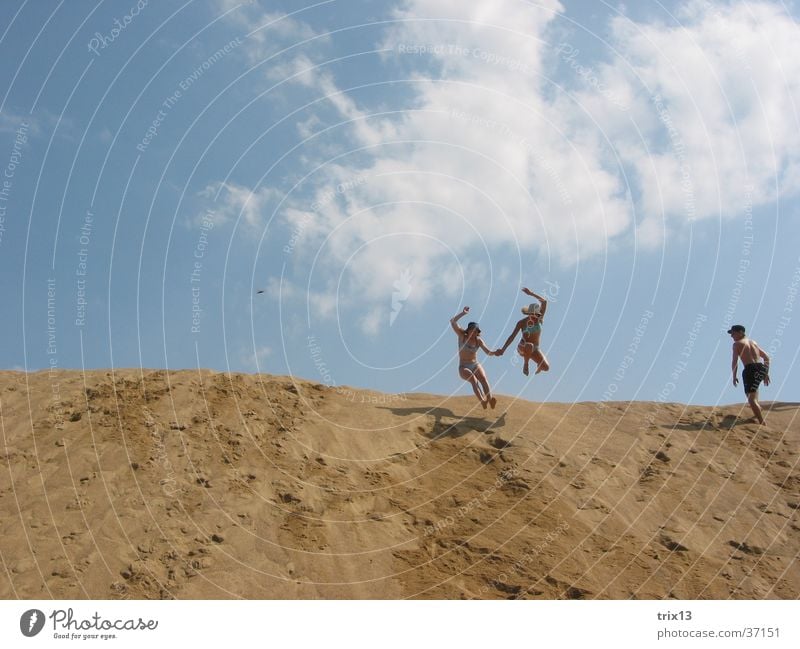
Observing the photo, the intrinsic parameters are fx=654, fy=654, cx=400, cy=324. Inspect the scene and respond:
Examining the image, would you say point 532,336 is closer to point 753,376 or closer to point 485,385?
point 485,385

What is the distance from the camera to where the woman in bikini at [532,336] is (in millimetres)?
15461

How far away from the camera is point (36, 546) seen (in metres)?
9.69

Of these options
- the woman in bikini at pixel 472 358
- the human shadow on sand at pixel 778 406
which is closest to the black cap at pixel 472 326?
the woman in bikini at pixel 472 358

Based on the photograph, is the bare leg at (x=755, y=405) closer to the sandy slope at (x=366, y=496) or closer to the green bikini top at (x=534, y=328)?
the sandy slope at (x=366, y=496)

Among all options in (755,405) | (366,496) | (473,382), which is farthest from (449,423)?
(755,405)

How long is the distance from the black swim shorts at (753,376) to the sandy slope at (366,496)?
862 millimetres

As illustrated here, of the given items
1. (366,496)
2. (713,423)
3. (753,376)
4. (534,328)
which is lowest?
(366,496)

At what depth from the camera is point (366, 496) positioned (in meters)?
11.7

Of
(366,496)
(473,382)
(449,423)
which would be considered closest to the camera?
(366,496)

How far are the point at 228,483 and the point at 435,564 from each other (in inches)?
151

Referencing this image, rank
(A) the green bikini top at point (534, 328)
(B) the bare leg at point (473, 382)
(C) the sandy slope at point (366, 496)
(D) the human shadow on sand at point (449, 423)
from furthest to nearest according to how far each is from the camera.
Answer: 1. (A) the green bikini top at point (534, 328)
2. (B) the bare leg at point (473, 382)
3. (D) the human shadow on sand at point (449, 423)
4. (C) the sandy slope at point (366, 496)

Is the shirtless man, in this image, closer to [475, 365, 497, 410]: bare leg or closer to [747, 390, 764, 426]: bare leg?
[747, 390, 764, 426]: bare leg

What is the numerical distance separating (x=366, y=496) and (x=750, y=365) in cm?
996

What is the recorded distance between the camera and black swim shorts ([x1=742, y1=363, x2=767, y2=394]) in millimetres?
15312
